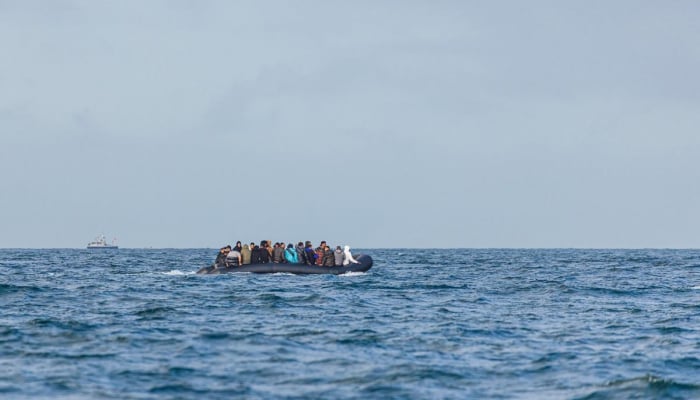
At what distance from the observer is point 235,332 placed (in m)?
24.0

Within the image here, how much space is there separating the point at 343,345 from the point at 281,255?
27.4m

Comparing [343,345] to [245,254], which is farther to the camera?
[245,254]

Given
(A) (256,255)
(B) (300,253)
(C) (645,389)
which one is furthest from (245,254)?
(C) (645,389)

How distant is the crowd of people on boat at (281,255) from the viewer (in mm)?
49000

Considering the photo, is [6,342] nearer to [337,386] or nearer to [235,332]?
[235,332]

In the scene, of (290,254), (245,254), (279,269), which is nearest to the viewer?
(279,269)

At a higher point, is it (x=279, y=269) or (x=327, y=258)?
(x=327, y=258)

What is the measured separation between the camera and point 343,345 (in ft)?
72.4

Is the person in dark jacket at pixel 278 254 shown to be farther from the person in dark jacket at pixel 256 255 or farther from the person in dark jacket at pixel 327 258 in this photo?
the person in dark jacket at pixel 327 258

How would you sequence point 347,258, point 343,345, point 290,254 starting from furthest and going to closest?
1. point 347,258
2. point 290,254
3. point 343,345

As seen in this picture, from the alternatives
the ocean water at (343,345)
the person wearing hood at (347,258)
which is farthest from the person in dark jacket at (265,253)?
the ocean water at (343,345)

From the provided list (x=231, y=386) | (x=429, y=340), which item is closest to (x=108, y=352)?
(x=231, y=386)

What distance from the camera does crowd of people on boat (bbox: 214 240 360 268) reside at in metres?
49.0

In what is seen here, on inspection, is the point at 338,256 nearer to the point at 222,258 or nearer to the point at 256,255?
the point at 256,255
